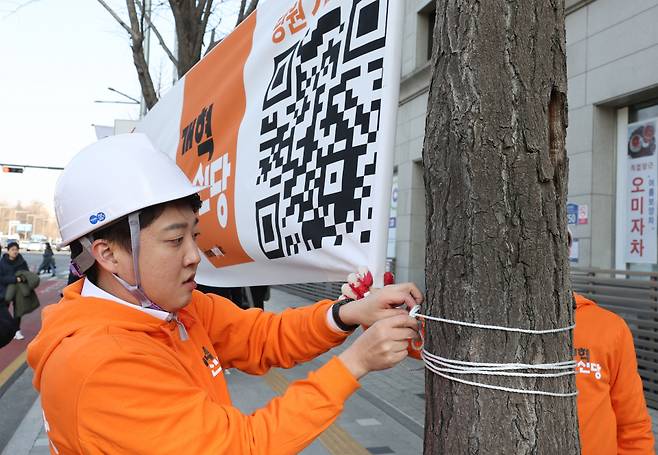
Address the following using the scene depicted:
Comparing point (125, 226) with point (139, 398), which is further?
point (125, 226)

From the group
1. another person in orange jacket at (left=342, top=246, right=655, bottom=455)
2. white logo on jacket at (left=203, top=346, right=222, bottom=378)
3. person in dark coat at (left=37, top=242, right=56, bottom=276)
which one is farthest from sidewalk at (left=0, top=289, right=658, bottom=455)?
person in dark coat at (left=37, top=242, right=56, bottom=276)

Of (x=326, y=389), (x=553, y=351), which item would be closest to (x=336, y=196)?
(x=326, y=389)

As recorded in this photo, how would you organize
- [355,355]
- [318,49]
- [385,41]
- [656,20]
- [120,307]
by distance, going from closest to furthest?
1. [355,355]
2. [120,307]
3. [385,41]
4. [318,49]
5. [656,20]

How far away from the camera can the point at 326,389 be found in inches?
55.1

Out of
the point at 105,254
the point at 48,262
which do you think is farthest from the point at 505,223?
the point at 48,262

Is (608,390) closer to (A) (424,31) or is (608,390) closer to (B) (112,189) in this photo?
(B) (112,189)

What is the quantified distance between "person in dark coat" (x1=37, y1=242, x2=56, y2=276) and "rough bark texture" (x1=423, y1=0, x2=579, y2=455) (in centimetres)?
2860

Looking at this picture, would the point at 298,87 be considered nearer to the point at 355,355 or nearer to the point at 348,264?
the point at 348,264

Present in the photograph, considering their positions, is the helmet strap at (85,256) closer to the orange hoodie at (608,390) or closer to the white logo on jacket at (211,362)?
the white logo on jacket at (211,362)

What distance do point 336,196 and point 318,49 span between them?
0.58m

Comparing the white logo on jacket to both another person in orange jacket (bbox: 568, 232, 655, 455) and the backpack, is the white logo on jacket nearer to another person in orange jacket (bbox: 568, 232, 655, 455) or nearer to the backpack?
another person in orange jacket (bbox: 568, 232, 655, 455)

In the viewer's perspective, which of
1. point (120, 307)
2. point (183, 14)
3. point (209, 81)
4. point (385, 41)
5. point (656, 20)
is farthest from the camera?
point (183, 14)

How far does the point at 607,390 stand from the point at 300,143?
1454mm

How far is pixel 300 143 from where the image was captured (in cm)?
205
